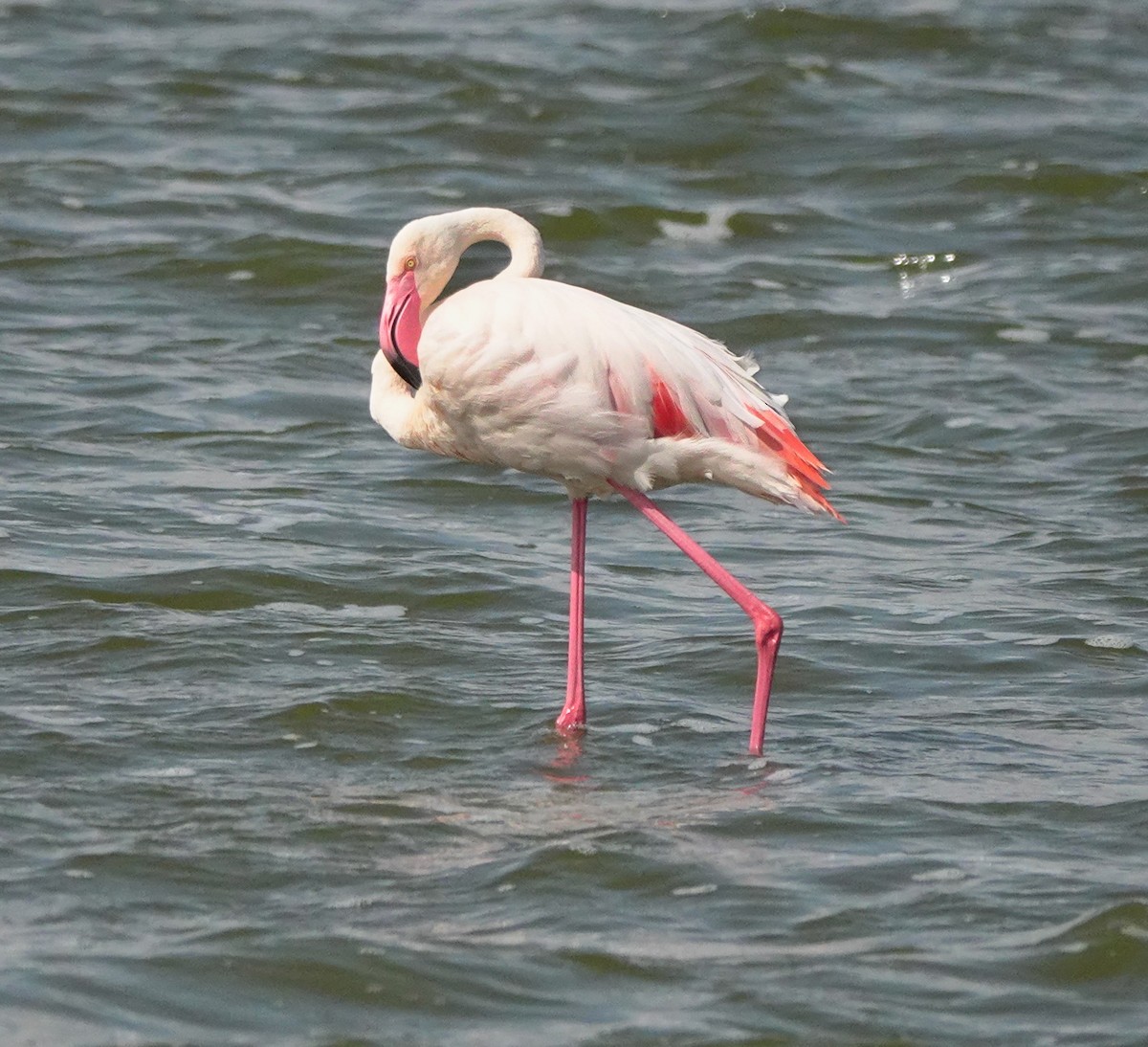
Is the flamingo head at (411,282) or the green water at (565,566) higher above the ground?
the flamingo head at (411,282)

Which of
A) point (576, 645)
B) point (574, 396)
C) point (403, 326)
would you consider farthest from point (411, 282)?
point (576, 645)

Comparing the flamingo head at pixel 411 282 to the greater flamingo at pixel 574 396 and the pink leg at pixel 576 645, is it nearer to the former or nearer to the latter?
the greater flamingo at pixel 574 396

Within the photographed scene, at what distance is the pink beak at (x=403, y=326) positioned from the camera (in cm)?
671

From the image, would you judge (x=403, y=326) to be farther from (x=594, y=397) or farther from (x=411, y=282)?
(x=594, y=397)

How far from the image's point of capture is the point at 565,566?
8.59 m

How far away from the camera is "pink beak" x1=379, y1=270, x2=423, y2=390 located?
6.71m

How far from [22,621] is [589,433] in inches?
89.6

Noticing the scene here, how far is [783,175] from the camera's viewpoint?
1474cm

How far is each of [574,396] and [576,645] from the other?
0.89m

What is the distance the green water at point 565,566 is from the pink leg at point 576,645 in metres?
0.10

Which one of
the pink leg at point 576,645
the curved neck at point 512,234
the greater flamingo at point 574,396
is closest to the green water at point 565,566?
the pink leg at point 576,645

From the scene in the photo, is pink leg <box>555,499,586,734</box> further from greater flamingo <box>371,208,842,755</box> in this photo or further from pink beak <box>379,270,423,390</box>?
pink beak <box>379,270,423,390</box>

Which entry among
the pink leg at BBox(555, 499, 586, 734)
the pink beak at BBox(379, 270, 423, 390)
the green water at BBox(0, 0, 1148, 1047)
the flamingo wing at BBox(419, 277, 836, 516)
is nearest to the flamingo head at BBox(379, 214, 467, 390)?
the pink beak at BBox(379, 270, 423, 390)

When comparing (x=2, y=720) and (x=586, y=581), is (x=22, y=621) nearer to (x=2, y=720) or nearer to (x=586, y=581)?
(x=2, y=720)
